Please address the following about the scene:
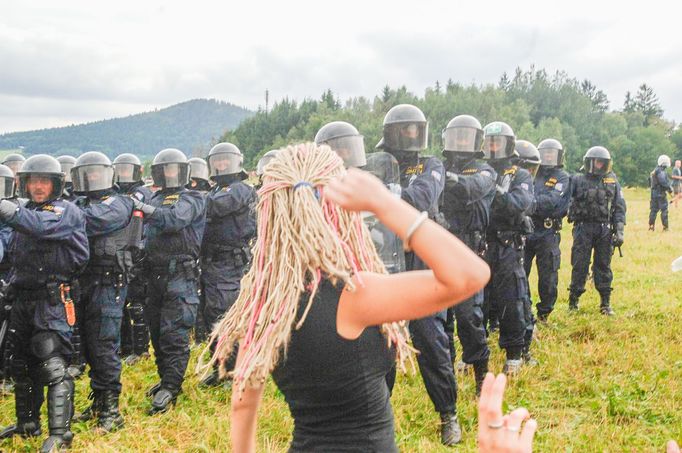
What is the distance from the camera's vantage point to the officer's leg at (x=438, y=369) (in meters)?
4.74

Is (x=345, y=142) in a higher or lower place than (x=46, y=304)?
higher

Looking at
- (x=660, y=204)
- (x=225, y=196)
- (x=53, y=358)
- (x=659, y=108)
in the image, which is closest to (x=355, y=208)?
(x=53, y=358)

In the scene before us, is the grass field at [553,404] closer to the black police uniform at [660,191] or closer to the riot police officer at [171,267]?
the riot police officer at [171,267]

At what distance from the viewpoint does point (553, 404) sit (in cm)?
543

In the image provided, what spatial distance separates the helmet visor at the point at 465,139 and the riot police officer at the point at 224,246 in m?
2.17

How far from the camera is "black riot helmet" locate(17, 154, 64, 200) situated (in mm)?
5148

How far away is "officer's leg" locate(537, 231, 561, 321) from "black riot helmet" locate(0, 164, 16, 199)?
596 centimetres

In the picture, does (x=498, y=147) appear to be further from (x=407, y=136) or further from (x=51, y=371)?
(x=51, y=371)

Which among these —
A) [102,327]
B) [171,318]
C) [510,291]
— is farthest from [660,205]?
[102,327]

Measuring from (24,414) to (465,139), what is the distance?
4.27 meters

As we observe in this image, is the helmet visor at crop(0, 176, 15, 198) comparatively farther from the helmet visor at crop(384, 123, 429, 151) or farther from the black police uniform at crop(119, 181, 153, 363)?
the helmet visor at crop(384, 123, 429, 151)

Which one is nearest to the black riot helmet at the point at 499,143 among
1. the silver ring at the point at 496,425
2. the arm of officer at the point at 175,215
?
the arm of officer at the point at 175,215

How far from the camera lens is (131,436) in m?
4.95

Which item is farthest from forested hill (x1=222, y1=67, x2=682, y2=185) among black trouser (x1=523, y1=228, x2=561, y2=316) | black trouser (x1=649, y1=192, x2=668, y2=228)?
black trouser (x1=523, y1=228, x2=561, y2=316)
